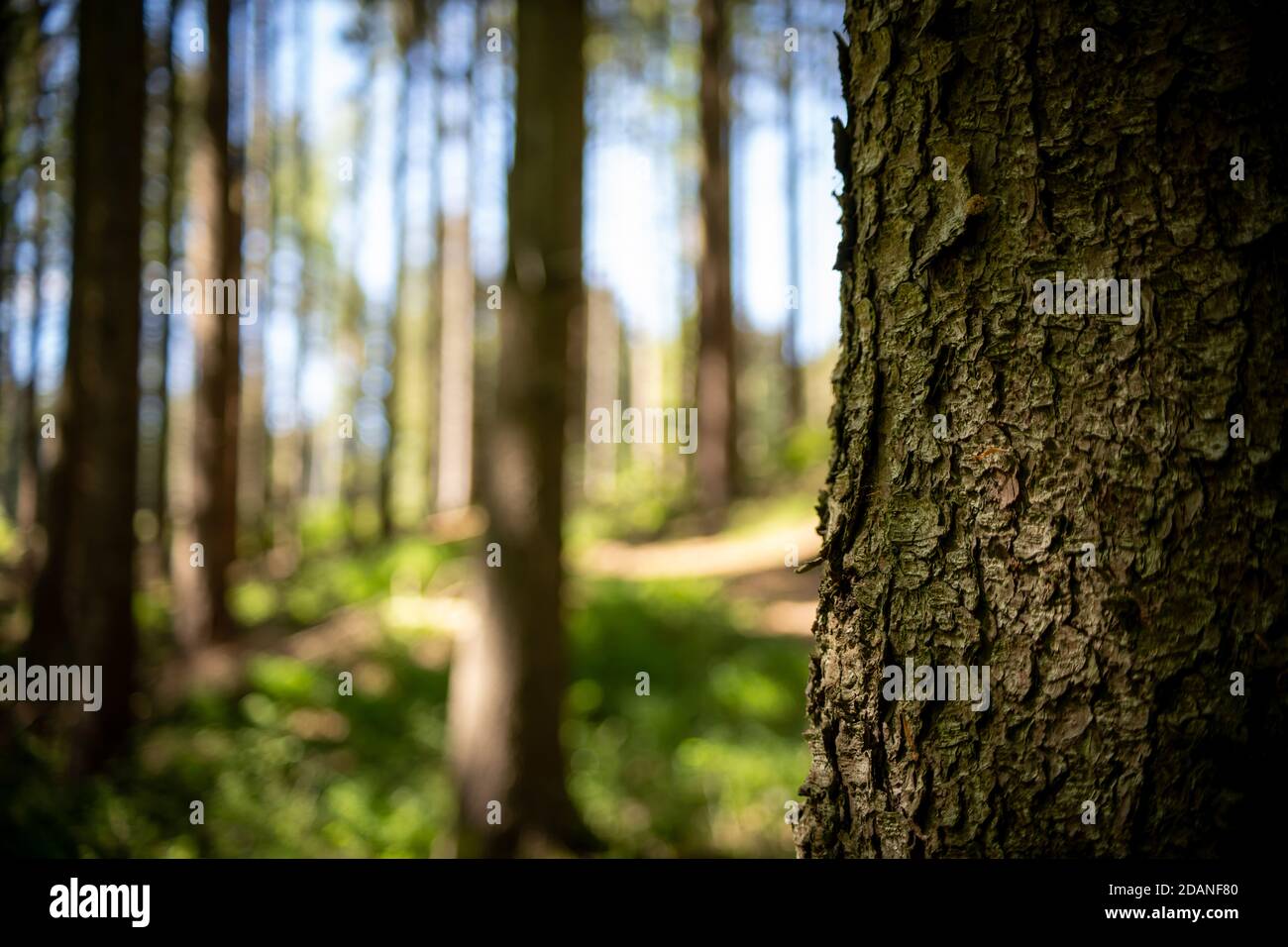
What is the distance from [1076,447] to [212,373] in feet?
37.1

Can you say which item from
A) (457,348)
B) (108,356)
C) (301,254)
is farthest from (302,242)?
(108,356)

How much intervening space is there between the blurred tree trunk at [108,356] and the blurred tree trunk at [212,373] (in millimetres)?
2449

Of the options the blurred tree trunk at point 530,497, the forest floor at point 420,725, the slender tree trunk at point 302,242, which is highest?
the slender tree trunk at point 302,242

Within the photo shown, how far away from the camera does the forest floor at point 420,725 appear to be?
5.48m

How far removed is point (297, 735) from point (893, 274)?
8.22 meters

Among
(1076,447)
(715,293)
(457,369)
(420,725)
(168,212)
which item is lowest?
(420,725)

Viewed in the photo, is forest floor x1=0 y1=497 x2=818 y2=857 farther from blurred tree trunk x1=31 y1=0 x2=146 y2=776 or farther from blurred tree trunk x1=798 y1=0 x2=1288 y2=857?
blurred tree trunk x1=798 y1=0 x2=1288 y2=857

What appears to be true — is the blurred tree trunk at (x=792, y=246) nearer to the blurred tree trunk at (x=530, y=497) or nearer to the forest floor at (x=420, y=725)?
the forest floor at (x=420, y=725)

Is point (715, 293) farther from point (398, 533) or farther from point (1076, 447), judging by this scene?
point (1076, 447)

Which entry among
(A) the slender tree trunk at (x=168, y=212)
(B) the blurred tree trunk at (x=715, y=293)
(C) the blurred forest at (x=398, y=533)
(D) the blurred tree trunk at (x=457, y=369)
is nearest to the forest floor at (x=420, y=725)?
(C) the blurred forest at (x=398, y=533)

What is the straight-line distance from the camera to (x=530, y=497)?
499 centimetres

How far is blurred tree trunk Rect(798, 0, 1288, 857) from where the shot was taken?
1.21 m

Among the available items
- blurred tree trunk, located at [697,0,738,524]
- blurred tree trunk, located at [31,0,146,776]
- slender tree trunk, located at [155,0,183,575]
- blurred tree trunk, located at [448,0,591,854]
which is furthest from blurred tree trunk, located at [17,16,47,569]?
blurred tree trunk, located at [697,0,738,524]
